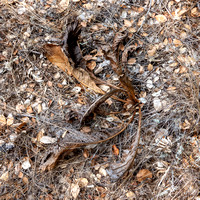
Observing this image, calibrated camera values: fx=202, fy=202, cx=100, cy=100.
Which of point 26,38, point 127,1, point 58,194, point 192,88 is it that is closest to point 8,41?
point 26,38

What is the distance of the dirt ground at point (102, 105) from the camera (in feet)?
4.95

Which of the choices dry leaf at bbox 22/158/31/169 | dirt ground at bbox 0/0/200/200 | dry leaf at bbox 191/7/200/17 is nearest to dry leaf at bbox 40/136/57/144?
dirt ground at bbox 0/0/200/200

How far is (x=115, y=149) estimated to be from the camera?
1579 mm

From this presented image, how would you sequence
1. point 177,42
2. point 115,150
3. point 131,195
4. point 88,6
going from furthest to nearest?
point 88,6 < point 177,42 < point 115,150 < point 131,195

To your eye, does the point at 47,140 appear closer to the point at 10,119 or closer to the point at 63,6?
the point at 10,119

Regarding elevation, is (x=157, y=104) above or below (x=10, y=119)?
above

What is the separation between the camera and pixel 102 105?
167 cm

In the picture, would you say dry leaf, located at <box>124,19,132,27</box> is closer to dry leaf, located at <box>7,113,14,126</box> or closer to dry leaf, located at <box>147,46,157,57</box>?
dry leaf, located at <box>147,46,157,57</box>

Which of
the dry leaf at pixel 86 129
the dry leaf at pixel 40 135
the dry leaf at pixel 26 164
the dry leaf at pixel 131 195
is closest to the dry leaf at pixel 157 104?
the dry leaf at pixel 86 129

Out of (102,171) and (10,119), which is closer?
(102,171)

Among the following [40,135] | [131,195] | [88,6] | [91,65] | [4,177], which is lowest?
[4,177]

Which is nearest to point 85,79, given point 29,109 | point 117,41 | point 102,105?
point 102,105

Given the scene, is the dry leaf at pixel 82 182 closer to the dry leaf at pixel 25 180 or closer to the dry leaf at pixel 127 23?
the dry leaf at pixel 25 180

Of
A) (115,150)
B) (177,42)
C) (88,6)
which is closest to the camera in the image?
(115,150)
